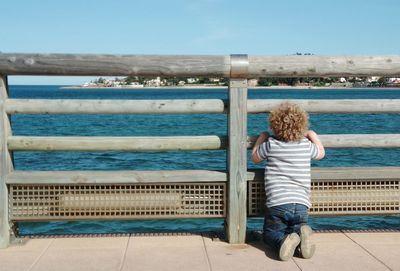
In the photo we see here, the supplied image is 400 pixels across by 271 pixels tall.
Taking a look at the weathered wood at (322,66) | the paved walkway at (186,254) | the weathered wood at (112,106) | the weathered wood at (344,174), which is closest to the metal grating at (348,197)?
the weathered wood at (344,174)

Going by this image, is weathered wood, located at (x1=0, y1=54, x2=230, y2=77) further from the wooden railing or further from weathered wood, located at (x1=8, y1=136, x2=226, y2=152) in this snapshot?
weathered wood, located at (x1=8, y1=136, x2=226, y2=152)

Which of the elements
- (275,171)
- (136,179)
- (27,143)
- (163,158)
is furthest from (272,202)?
(163,158)

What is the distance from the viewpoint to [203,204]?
5062 mm

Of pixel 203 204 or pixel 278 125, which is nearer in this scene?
pixel 278 125

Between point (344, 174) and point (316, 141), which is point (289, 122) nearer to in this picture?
point (316, 141)

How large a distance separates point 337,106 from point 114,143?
2.05 m

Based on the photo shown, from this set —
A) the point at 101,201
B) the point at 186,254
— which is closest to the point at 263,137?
the point at 186,254

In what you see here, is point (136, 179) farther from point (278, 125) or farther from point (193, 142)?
point (278, 125)

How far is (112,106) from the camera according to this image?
4910 mm

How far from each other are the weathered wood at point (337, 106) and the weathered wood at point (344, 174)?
54 centimetres

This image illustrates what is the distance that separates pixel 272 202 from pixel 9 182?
7.49ft

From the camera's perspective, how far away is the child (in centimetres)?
471

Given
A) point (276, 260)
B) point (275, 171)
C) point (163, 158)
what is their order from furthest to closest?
1. point (163, 158)
2. point (275, 171)
3. point (276, 260)

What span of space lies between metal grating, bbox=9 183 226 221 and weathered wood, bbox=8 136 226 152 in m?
0.33
